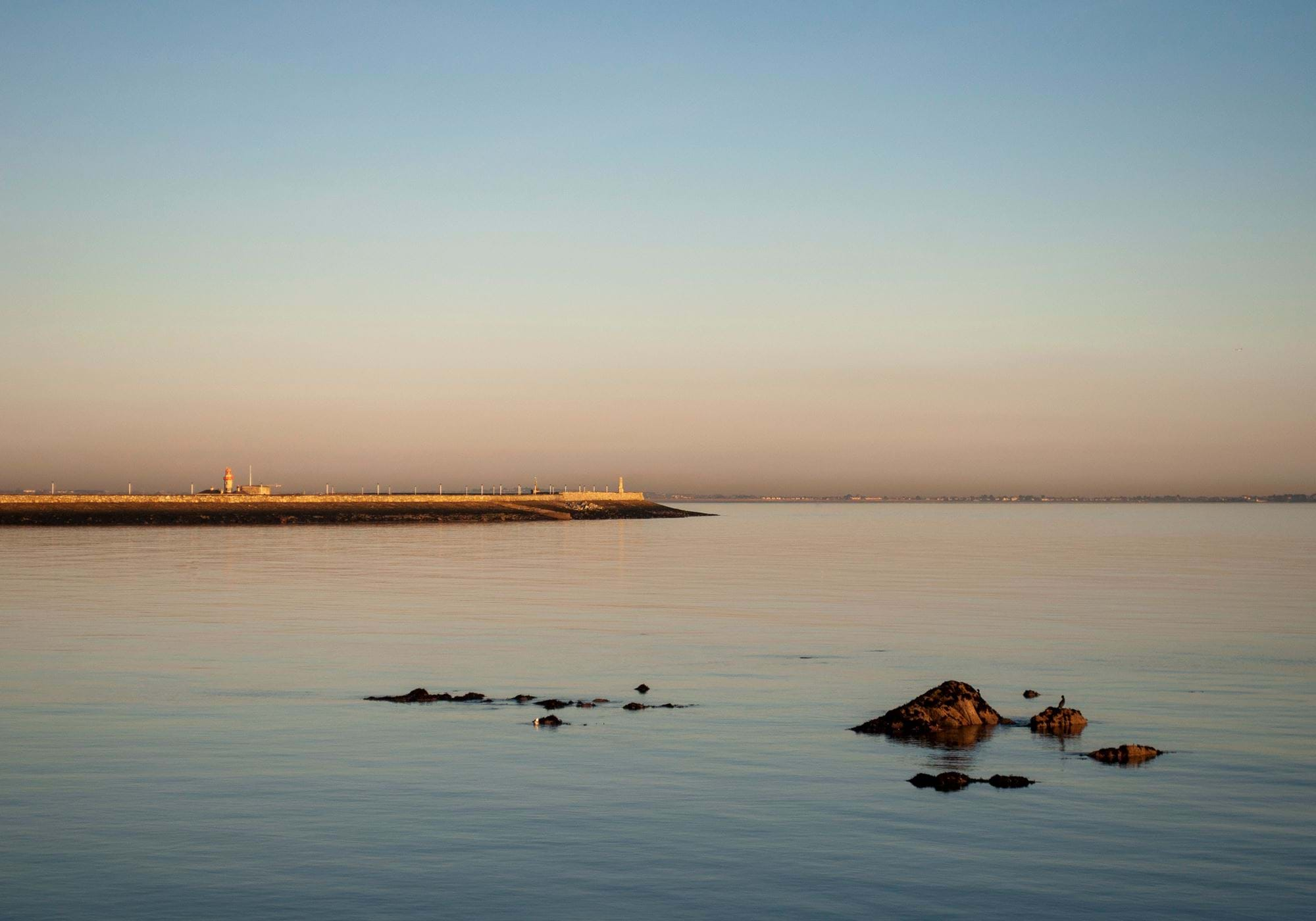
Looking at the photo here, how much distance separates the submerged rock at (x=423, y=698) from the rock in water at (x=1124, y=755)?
41.9 feet

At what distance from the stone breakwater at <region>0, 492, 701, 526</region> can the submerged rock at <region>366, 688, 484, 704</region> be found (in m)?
123

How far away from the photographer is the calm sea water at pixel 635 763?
14.7 metres

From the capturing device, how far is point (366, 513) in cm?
16650

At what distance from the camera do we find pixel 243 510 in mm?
153875

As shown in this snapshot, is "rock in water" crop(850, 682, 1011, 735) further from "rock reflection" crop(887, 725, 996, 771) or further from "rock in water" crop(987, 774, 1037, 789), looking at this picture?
"rock in water" crop(987, 774, 1037, 789)

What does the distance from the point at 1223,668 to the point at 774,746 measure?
16642 mm

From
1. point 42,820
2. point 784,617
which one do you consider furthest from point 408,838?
point 784,617

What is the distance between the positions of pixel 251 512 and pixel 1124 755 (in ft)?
474

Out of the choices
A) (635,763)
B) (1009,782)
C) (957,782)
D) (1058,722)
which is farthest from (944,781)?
(1058,722)

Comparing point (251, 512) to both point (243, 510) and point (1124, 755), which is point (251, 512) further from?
point (1124, 755)

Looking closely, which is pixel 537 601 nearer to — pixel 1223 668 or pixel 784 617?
pixel 784 617

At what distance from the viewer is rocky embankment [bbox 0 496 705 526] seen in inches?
5551

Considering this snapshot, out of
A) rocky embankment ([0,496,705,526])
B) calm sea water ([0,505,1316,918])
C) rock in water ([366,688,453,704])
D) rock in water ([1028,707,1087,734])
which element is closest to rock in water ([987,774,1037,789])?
calm sea water ([0,505,1316,918])

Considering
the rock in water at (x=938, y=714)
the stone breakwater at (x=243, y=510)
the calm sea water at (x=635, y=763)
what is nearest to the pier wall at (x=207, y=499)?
the stone breakwater at (x=243, y=510)
